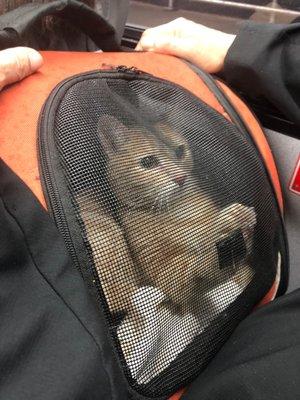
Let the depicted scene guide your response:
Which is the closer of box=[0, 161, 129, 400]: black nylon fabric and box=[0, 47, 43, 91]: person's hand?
box=[0, 161, 129, 400]: black nylon fabric

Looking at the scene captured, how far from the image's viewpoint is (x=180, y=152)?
0.62 meters

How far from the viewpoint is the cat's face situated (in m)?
0.53

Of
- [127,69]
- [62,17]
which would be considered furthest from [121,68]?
[62,17]

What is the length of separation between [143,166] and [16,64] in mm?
204

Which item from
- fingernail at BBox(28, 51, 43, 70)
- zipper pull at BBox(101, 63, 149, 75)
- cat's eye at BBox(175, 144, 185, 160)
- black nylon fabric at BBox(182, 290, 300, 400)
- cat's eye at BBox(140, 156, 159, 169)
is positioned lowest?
black nylon fabric at BBox(182, 290, 300, 400)

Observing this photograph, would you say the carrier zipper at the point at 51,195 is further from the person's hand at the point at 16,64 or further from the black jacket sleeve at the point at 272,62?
the black jacket sleeve at the point at 272,62

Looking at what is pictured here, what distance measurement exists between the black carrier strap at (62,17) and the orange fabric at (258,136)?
207 mm

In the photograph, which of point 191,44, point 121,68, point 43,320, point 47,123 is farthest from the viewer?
point 191,44

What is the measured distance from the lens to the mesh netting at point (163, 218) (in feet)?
1.63

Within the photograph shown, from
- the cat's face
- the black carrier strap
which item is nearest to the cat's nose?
the cat's face

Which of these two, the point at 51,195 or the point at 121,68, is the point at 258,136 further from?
the point at 51,195

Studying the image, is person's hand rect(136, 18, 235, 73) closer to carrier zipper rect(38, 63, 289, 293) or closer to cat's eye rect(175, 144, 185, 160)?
carrier zipper rect(38, 63, 289, 293)

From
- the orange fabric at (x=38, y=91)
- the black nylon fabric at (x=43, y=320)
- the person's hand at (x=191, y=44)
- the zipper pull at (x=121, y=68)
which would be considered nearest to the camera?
the black nylon fabric at (x=43, y=320)

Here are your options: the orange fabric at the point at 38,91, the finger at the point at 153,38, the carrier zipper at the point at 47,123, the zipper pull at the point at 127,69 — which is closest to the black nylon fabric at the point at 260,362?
the carrier zipper at the point at 47,123
